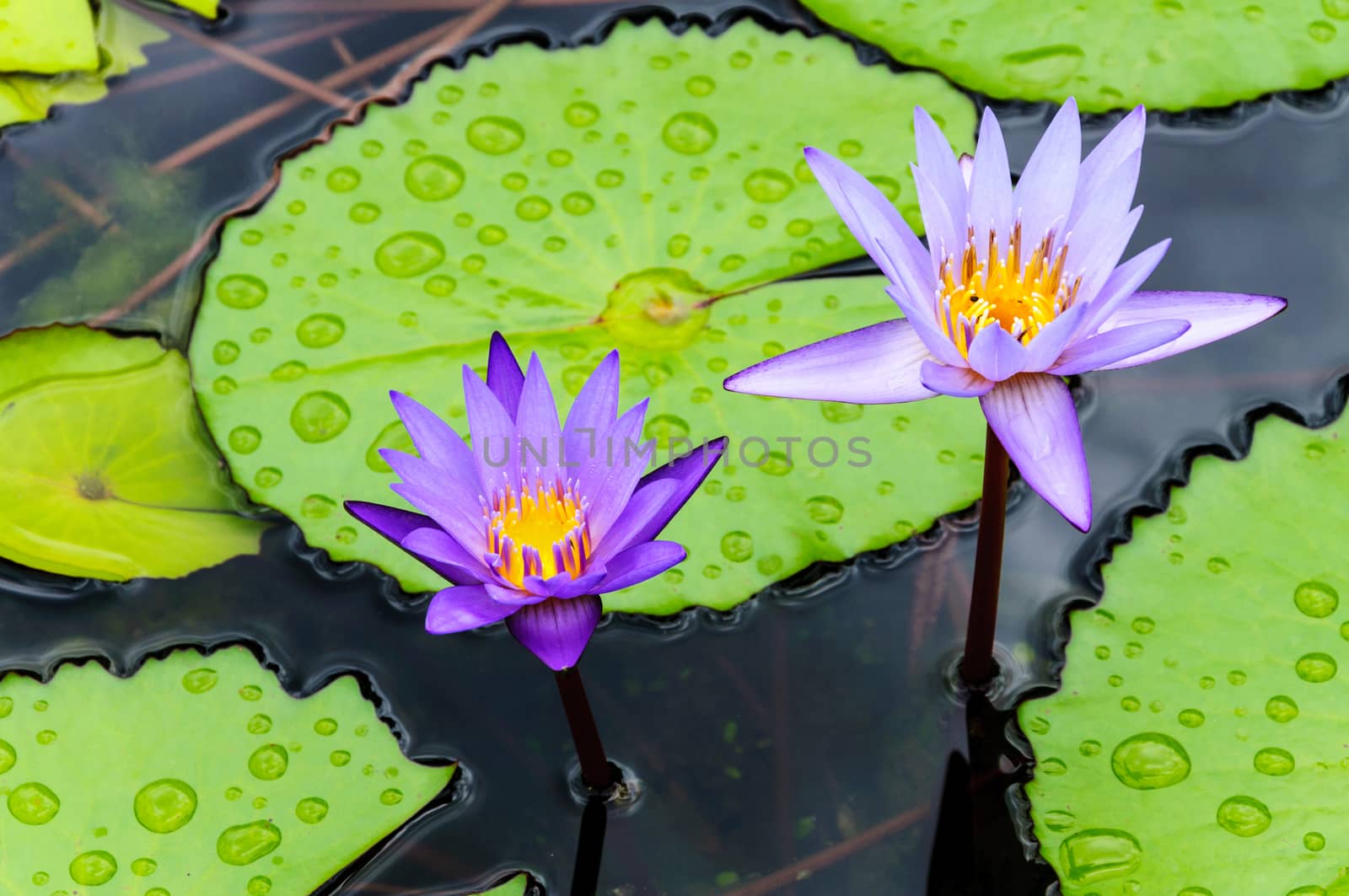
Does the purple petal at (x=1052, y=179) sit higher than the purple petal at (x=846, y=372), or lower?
higher

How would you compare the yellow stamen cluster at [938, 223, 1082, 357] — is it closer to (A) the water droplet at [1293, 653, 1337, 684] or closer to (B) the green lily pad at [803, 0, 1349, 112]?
(A) the water droplet at [1293, 653, 1337, 684]

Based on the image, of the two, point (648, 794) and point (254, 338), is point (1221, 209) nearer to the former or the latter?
point (648, 794)

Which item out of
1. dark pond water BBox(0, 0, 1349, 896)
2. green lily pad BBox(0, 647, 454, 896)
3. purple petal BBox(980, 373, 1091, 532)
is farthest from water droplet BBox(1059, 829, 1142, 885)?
green lily pad BBox(0, 647, 454, 896)

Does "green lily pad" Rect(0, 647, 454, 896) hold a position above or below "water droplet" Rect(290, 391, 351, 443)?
below

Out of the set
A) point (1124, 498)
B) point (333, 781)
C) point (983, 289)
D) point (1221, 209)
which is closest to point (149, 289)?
point (333, 781)

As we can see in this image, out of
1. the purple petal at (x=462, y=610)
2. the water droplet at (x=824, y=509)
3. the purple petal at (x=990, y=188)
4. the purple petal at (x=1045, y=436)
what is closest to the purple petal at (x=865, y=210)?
the purple petal at (x=990, y=188)

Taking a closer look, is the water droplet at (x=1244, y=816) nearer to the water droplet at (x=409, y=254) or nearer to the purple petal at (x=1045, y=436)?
the purple petal at (x=1045, y=436)
